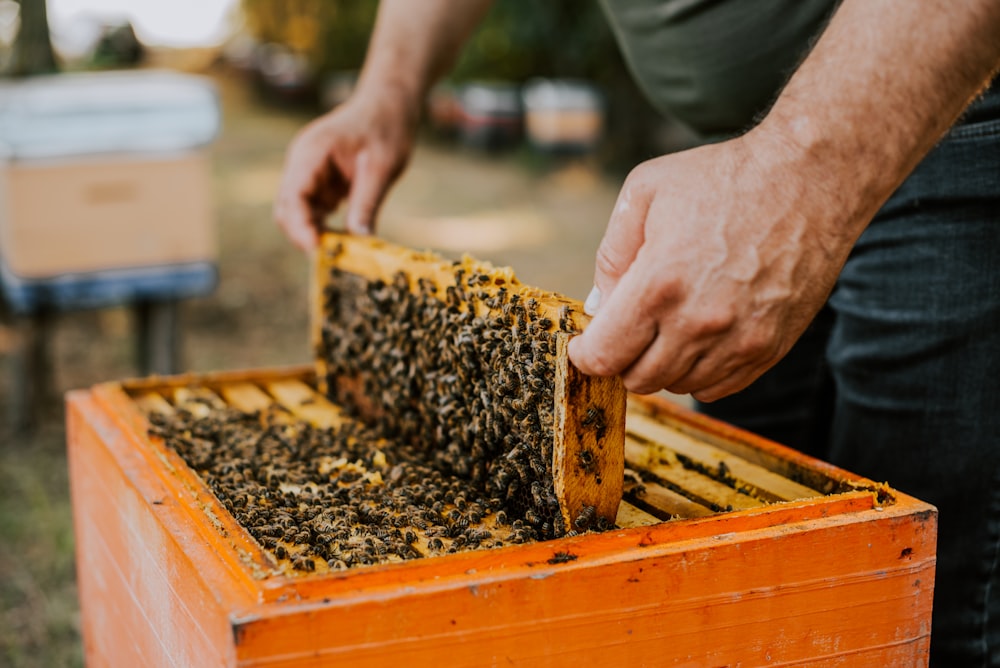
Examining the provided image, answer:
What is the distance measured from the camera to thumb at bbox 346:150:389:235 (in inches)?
96.0

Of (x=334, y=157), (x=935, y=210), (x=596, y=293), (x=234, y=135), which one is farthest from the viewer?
(x=234, y=135)

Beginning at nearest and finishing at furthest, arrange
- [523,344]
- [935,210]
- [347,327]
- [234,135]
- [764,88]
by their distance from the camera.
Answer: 1. [523,344]
2. [935,210]
3. [764,88]
4. [347,327]
5. [234,135]

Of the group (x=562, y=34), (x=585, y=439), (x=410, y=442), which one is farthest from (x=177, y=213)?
(x=562, y=34)

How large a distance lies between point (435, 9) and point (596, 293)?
1.44 metres

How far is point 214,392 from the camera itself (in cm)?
238

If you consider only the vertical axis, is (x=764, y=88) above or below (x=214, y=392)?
above

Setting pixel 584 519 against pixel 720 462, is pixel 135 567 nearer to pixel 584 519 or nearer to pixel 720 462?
pixel 584 519

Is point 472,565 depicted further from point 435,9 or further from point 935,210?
point 435,9

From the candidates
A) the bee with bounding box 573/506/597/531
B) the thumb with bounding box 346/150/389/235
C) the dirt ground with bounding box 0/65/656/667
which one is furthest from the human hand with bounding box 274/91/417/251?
the dirt ground with bounding box 0/65/656/667

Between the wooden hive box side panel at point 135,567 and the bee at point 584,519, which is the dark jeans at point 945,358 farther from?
the wooden hive box side panel at point 135,567

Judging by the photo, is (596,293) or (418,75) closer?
(596,293)

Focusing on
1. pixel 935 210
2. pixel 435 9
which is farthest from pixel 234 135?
pixel 935 210

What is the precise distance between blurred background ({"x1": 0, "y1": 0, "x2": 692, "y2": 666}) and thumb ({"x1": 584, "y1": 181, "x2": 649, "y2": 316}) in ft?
5.45

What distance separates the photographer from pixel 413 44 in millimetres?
2574
